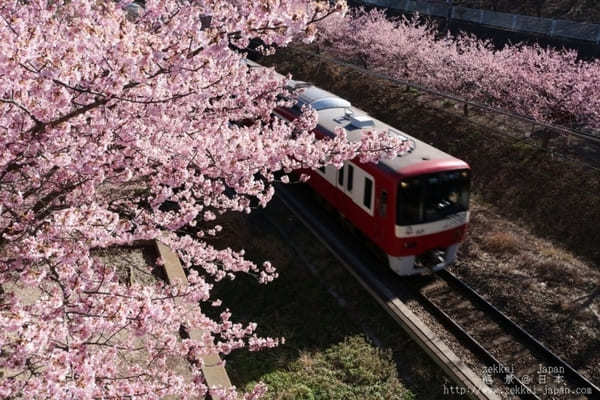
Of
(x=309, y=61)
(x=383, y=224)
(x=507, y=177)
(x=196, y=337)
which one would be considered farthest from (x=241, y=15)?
(x=309, y=61)

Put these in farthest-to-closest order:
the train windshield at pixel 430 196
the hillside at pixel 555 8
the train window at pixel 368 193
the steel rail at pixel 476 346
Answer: the hillside at pixel 555 8 < the train window at pixel 368 193 < the train windshield at pixel 430 196 < the steel rail at pixel 476 346

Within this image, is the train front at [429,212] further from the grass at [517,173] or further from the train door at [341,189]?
the grass at [517,173]

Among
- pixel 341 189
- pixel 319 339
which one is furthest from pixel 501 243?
pixel 319 339

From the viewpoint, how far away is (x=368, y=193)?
32.8 feet

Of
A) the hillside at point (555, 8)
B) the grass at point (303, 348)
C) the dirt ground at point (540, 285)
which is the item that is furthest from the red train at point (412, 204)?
the hillside at point (555, 8)

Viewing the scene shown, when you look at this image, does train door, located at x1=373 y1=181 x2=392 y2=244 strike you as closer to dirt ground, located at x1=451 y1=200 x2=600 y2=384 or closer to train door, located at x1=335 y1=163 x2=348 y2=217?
train door, located at x1=335 y1=163 x2=348 y2=217

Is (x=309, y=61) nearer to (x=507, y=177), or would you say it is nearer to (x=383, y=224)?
(x=507, y=177)

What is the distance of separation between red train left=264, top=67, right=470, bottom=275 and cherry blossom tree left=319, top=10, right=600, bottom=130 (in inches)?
322

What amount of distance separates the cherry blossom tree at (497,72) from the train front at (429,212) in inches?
319

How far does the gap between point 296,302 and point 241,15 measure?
6803 mm

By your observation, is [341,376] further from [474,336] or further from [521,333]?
[521,333]

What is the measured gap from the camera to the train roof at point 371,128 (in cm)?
924

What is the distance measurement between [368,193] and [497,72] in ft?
37.0

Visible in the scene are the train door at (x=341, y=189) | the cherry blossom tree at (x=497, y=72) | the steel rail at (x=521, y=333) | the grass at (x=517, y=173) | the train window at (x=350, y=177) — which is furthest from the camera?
the cherry blossom tree at (x=497, y=72)
